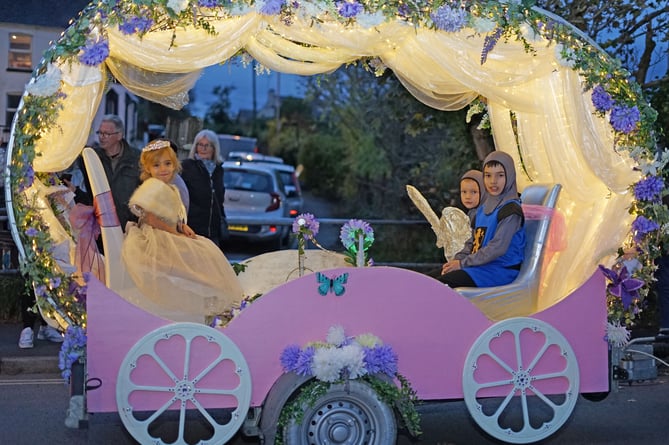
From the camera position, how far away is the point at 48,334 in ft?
29.9

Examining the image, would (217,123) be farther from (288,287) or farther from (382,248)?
(288,287)

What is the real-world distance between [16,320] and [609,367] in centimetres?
676

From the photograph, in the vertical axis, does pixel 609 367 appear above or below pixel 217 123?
below

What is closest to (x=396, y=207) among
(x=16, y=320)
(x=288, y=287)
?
(x=16, y=320)

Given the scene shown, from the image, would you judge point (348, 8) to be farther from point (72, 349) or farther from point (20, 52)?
point (20, 52)

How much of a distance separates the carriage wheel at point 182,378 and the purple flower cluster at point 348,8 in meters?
2.05

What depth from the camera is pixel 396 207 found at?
63.7 feet

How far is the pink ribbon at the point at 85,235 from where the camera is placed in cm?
592

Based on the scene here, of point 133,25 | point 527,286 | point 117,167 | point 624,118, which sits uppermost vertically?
point 133,25

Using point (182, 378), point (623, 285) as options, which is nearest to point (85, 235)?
point (182, 378)

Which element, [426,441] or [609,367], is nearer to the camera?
[609,367]

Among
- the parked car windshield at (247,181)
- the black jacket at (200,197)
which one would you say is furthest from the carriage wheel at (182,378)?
the parked car windshield at (247,181)

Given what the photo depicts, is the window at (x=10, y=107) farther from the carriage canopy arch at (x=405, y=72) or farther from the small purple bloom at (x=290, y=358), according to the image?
the small purple bloom at (x=290, y=358)

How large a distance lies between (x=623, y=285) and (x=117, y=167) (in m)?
4.12
